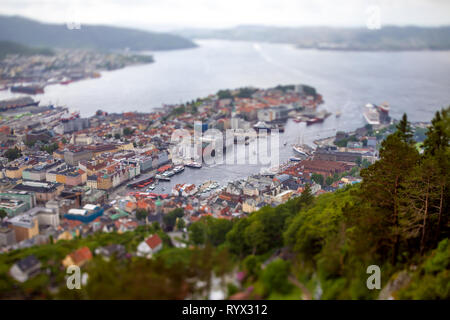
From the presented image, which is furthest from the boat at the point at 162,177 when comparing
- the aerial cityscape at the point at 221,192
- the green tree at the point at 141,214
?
the green tree at the point at 141,214

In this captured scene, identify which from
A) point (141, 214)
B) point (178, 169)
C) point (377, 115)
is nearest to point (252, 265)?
point (141, 214)

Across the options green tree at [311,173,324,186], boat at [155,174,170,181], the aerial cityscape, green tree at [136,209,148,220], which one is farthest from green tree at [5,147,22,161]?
green tree at [311,173,324,186]

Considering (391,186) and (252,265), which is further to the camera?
(391,186)

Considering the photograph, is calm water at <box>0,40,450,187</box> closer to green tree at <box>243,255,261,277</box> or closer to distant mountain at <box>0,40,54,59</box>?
distant mountain at <box>0,40,54,59</box>

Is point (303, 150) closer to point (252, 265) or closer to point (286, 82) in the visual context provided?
point (252, 265)

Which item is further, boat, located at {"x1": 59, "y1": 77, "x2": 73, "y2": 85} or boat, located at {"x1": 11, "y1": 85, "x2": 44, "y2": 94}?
boat, located at {"x1": 59, "y1": 77, "x2": 73, "y2": 85}

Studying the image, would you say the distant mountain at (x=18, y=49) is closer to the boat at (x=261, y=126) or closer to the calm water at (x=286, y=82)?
the calm water at (x=286, y=82)
